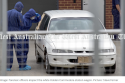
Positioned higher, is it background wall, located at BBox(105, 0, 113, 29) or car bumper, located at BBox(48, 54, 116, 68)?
background wall, located at BBox(105, 0, 113, 29)

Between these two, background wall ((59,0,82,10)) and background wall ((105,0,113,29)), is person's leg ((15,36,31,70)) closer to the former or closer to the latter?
background wall ((59,0,82,10))

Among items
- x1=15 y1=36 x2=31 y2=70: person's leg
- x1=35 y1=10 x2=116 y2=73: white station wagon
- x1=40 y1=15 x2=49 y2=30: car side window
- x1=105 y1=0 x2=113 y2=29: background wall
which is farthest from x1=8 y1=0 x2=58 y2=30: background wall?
x1=15 y1=36 x2=31 y2=70: person's leg

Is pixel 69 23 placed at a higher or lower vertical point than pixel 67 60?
higher

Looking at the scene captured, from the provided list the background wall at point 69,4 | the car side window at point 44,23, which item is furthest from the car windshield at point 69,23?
the background wall at point 69,4

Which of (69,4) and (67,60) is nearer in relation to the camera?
(67,60)

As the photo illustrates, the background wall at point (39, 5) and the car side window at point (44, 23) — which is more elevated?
the background wall at point (39, 5)

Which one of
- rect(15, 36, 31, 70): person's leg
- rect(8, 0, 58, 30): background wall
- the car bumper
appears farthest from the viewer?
rect(8, 0, 58, 30): background wall

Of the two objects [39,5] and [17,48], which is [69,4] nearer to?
[39,5]

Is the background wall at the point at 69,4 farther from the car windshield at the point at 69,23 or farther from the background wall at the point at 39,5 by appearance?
the car windshield at the point at 69,23

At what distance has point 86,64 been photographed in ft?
18.0

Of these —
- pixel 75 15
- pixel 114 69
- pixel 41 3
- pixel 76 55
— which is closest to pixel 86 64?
pixel 76 55

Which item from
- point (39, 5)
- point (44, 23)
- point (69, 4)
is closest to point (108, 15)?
point (69, 4)

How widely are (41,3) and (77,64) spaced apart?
9.82 m

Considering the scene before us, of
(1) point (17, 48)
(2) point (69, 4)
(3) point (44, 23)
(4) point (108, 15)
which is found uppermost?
(2) point (69, 4)
